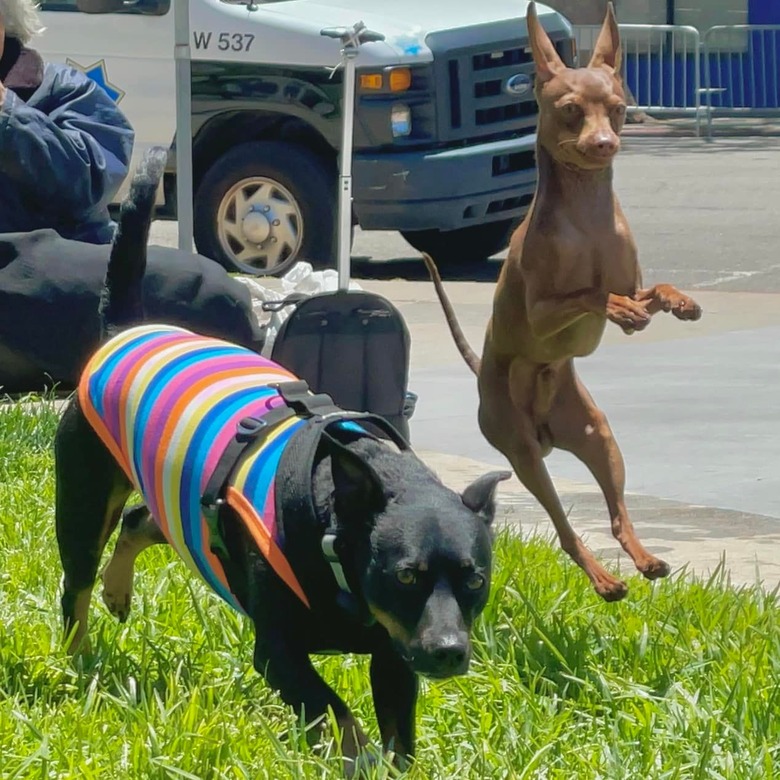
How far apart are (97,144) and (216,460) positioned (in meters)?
3.36

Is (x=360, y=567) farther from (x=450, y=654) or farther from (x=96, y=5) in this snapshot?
(x=96, y=5)

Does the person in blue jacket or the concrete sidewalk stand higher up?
the person in blue jacket

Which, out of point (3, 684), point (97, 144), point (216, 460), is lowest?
point (3, 684)

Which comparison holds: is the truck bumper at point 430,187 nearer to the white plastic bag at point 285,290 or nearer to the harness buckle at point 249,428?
the white plastic bag at point 285,290

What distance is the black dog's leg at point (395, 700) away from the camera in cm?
326

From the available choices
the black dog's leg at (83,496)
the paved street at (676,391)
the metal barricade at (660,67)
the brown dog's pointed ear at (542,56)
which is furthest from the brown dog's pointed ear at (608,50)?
the metal barricade at (660,67)

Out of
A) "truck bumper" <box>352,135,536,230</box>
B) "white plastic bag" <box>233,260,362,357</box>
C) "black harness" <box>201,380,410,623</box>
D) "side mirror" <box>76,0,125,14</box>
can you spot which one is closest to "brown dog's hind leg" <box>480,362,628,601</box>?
"black harness" <box>201,380,410,623</box>

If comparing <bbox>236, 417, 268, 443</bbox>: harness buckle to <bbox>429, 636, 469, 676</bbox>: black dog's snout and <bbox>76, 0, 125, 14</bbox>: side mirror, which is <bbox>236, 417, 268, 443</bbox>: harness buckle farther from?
<bbox>76, 0, 125, 14</bbox>: side mirror

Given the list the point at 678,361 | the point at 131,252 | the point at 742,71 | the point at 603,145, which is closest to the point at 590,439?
the point at 603,145

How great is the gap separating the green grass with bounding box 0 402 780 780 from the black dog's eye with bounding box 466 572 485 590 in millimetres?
379

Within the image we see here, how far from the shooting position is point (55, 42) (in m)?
10.8

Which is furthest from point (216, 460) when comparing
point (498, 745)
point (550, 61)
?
point (550, 61)

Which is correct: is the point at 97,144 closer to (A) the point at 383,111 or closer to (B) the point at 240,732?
(B) the point at 240,732

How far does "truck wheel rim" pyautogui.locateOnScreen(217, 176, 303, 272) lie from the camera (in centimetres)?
1062
